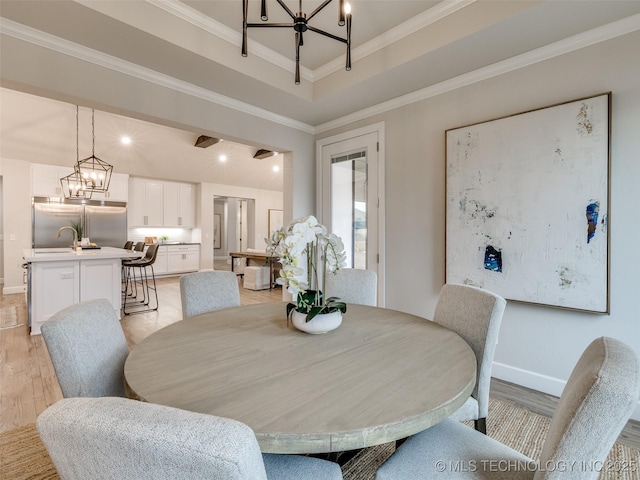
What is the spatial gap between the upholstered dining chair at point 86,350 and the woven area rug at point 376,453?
958 millimetres

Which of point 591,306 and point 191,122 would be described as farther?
point 191,122

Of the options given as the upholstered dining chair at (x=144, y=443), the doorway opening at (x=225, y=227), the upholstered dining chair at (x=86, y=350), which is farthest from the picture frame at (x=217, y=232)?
the upholstered dining chair at (x=144, y=443)

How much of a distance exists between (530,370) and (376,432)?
2.22 metres

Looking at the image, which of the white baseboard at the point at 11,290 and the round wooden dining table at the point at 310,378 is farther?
the white baseboard at the point at 11,290

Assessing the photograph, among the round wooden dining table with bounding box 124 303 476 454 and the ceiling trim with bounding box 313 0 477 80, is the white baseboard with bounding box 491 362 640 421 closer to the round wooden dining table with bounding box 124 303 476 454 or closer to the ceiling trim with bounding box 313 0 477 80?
the round wooden dining table with bounding box 124 303 476 454

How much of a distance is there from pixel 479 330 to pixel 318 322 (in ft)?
2.49

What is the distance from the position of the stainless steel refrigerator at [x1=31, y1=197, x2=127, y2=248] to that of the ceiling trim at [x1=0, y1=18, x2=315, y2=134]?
17.4 ft

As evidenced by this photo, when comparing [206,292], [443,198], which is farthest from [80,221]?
[443,198]

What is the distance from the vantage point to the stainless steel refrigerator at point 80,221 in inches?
232

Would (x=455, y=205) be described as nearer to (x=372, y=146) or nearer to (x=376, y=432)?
(x=372, y=146)

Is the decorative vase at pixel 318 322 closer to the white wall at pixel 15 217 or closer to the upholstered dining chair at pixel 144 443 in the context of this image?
the upholstered dining chair at pixel 144 443

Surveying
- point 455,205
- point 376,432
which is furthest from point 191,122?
point 376,432

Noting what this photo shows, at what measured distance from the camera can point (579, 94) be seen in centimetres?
207

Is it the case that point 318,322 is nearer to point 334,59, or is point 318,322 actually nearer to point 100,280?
point 334,59
